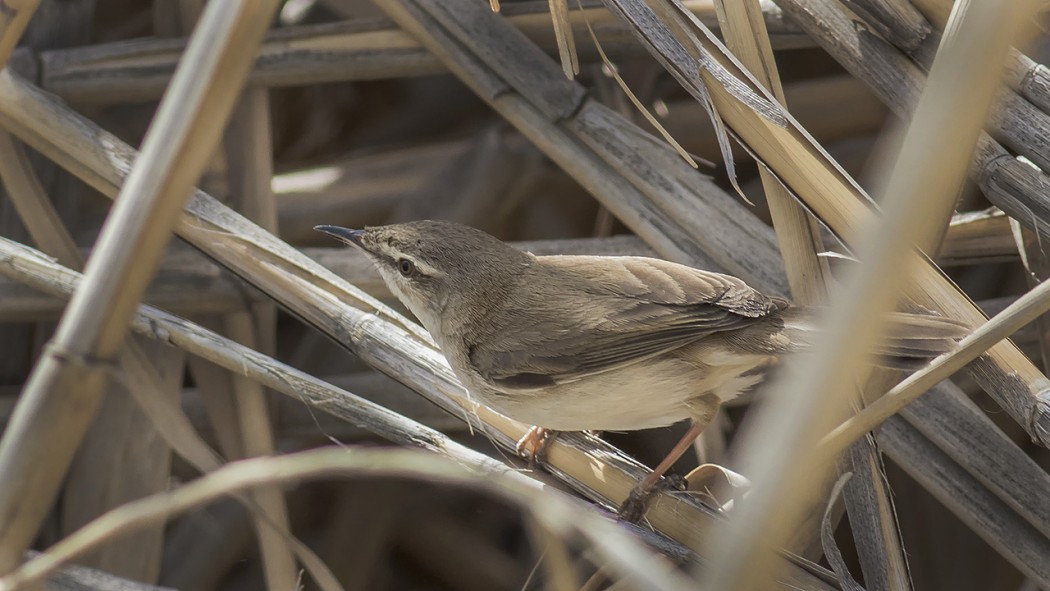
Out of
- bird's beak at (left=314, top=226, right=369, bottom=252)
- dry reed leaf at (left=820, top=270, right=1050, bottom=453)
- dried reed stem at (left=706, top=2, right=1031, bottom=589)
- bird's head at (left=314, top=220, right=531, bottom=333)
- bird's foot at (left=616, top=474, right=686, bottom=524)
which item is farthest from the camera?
bird's beak at (left=314, top=226, right=369, bottom=252)

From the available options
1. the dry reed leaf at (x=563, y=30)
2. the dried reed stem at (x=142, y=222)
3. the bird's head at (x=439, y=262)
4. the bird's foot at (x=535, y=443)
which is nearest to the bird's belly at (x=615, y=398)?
the bird's foot at (x=535, y=443)

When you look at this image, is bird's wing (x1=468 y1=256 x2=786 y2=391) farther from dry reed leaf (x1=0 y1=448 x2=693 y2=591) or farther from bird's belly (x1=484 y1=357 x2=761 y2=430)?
dry reed leaf (x1=0 y1=448 x2=693 y2=591)

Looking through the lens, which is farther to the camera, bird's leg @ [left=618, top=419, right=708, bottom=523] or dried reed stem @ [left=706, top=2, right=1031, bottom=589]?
bird's leg @ [left=618, top=419, right=708, bottom=523]

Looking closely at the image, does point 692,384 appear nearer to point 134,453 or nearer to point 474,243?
point 474,243

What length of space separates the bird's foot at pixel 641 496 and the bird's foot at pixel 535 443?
28 centimetres

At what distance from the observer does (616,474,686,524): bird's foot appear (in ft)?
7.40

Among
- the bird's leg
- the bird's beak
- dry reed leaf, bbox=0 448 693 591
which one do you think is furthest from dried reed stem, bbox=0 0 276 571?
the bird's beak

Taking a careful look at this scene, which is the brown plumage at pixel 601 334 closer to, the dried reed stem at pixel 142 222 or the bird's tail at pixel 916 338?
the bird's tail at pixel 916 338

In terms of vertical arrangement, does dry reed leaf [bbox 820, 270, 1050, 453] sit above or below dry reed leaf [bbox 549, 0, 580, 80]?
below

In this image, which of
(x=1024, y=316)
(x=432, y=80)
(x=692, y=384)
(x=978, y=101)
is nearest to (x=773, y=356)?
(x=692, y=384)

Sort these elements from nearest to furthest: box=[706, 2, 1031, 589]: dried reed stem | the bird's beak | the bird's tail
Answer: box=[706, 2, 1031, 589]: dried reed stem, the bird's tail, the bird's beak

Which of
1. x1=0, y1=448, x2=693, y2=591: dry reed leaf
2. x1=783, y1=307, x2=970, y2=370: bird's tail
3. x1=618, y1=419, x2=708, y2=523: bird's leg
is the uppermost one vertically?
x1=783, y1=307, x2=970, y2=370: bird's tail

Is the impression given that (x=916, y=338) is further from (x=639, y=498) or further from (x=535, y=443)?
(x=535, y=443)

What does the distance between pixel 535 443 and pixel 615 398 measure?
0.29 meters
